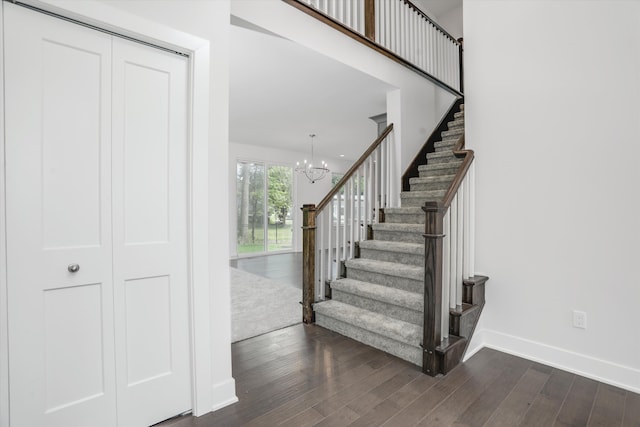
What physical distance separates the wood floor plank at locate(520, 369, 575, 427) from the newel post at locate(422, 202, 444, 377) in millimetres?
578

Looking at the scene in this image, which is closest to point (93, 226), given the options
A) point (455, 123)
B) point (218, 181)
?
point (218, 181)

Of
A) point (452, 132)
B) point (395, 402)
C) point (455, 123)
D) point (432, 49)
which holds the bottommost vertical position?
point (395, 402)

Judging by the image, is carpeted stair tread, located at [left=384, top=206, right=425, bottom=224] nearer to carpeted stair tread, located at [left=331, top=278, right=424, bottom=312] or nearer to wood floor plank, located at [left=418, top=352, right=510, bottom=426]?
Answer: carpeted stair tread, located at [left=331, top=278, right=424, bottom=312]

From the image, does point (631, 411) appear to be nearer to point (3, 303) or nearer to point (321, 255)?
point (321, 255)

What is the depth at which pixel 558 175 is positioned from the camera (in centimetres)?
238

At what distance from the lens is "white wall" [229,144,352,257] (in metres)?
7.50

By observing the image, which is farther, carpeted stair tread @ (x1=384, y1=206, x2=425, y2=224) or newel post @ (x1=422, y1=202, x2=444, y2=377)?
carpeted stair tread @ (x1=384, y1=206, x2=425, y2=224)

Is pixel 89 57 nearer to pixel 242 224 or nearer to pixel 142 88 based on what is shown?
pixel 142 88

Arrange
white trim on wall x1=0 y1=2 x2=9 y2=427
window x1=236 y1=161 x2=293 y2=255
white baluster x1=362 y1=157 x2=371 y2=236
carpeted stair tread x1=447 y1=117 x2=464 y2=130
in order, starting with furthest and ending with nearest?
window x1=236 y1=161 x2=293 y2=255 → carpeted stair tread x1=447 y1=117 x2=464 y2=130 → white baluster x1=362 y1=157 x2=371 y2=236 → white trim on wall x1=0 y1=2 x2=9 y2=427

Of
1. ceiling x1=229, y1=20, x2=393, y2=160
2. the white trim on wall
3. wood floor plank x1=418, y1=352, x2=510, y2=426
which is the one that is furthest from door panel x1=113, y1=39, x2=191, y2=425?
wood floor plank x1=418, y1=352, x2=510, y2=426

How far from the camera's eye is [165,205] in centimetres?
176

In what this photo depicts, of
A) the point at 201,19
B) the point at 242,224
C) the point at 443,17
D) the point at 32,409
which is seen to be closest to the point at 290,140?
the point at 242,224

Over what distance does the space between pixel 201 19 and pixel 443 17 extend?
615 cm

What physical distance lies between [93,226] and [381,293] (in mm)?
2225
